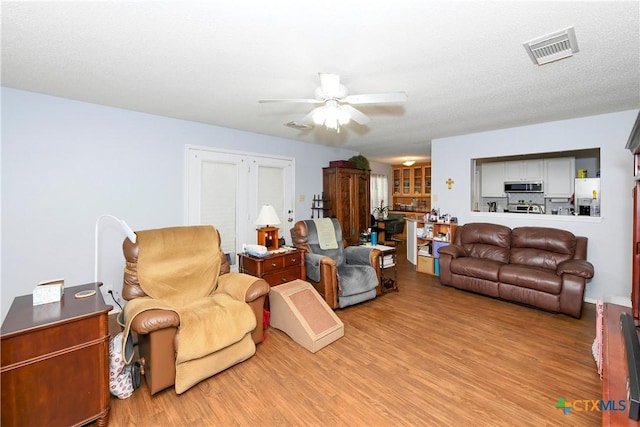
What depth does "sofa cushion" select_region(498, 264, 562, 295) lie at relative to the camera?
10.6ft

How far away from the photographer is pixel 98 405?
1.70m

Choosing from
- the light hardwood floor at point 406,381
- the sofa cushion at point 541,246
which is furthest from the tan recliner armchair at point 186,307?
the sofa cushion at point 541,246

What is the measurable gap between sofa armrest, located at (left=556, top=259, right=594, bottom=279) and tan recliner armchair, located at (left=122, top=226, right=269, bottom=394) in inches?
133

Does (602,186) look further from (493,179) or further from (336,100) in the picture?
(336,100)

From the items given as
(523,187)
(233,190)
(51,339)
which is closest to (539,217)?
(523,187)

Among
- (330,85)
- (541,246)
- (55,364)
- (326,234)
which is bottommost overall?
(55,364)

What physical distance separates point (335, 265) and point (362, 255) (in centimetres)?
66

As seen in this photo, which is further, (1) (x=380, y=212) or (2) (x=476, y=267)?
(1) (x=380, y=212)

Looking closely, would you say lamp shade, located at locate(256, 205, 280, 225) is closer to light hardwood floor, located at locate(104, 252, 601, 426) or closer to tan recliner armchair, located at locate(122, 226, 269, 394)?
tan recliner armchair, located at locate(122, 226, 269, 394)

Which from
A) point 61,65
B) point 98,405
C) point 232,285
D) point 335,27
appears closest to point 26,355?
point 98,405

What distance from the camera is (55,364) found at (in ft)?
5.15

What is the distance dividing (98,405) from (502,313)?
3875 millimetres

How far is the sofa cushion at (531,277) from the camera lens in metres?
3.25

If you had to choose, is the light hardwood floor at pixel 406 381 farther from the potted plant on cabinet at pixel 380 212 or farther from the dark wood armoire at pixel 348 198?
the potted plant on cabinet at pixel 380 212
